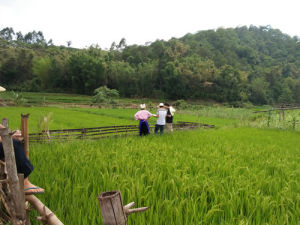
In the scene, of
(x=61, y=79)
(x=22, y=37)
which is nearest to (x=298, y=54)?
(x=61, y=79)

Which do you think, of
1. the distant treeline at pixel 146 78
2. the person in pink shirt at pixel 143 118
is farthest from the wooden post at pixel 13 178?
the distant treeline at pixel 146 78

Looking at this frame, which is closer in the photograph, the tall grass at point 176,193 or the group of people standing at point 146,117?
the tall grass at point 176,193

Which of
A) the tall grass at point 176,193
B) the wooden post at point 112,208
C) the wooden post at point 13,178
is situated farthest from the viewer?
the tall grass at point 176,193

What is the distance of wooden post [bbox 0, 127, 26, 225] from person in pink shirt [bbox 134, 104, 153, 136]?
200 inches

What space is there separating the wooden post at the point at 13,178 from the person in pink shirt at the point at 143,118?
200 inches

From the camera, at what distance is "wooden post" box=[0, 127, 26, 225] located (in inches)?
55.3

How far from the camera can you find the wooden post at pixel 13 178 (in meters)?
1.41

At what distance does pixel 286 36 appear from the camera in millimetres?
75062

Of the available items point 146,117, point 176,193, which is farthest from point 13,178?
point 146,117

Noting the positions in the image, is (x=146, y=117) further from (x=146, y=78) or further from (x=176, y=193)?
(x=146, y=78)

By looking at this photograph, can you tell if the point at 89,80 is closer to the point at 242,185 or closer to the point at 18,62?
the point at 18,62

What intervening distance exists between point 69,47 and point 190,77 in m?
43.5

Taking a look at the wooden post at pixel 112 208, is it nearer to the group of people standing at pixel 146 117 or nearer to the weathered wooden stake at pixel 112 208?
the weathered wooden stake at pixel 112 208

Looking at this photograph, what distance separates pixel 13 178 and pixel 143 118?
17.0ft
